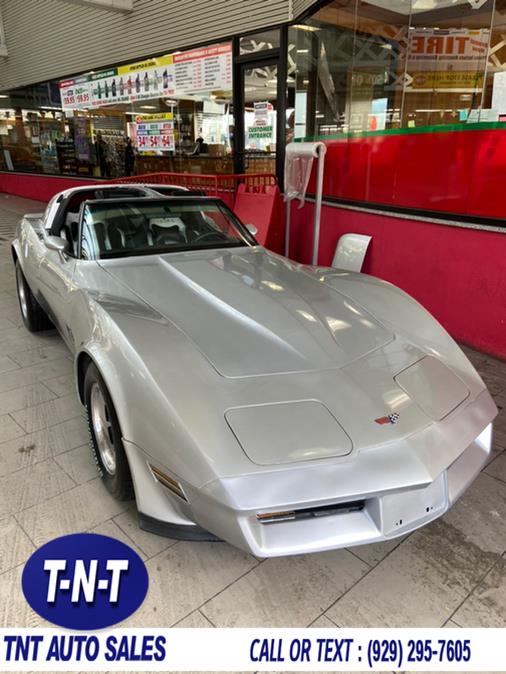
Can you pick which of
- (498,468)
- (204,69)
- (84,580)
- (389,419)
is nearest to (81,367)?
(84,580)

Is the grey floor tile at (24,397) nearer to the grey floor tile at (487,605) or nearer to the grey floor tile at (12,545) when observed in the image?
the grey floor tile at (12,545)

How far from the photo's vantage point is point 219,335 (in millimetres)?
2342

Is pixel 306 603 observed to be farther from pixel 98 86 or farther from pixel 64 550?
pixel 98 86

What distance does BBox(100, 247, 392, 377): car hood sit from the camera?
2.23 m

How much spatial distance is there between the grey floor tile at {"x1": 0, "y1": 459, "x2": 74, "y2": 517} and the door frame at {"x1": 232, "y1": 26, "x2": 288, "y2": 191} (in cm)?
597

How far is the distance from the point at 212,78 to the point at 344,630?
8.79 metres

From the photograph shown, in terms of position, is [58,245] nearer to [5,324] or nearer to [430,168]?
[5,324]

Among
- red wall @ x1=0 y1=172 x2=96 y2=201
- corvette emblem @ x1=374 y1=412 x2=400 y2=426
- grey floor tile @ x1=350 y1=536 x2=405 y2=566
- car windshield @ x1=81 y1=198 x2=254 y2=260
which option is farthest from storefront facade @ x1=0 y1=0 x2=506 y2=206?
grey floor tile @ x1=350 y1=536 x2=405 y2=566

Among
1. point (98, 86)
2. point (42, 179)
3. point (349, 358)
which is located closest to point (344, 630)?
point (349, 358)

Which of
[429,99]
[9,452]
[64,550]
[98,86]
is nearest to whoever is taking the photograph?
[64,550]

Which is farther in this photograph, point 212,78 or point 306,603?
point 212,78

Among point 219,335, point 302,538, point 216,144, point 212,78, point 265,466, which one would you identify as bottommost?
point 302,538

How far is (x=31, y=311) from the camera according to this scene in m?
4.66

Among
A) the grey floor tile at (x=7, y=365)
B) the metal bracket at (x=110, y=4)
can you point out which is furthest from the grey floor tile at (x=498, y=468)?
the metal bracket at (x=110, y=4)
